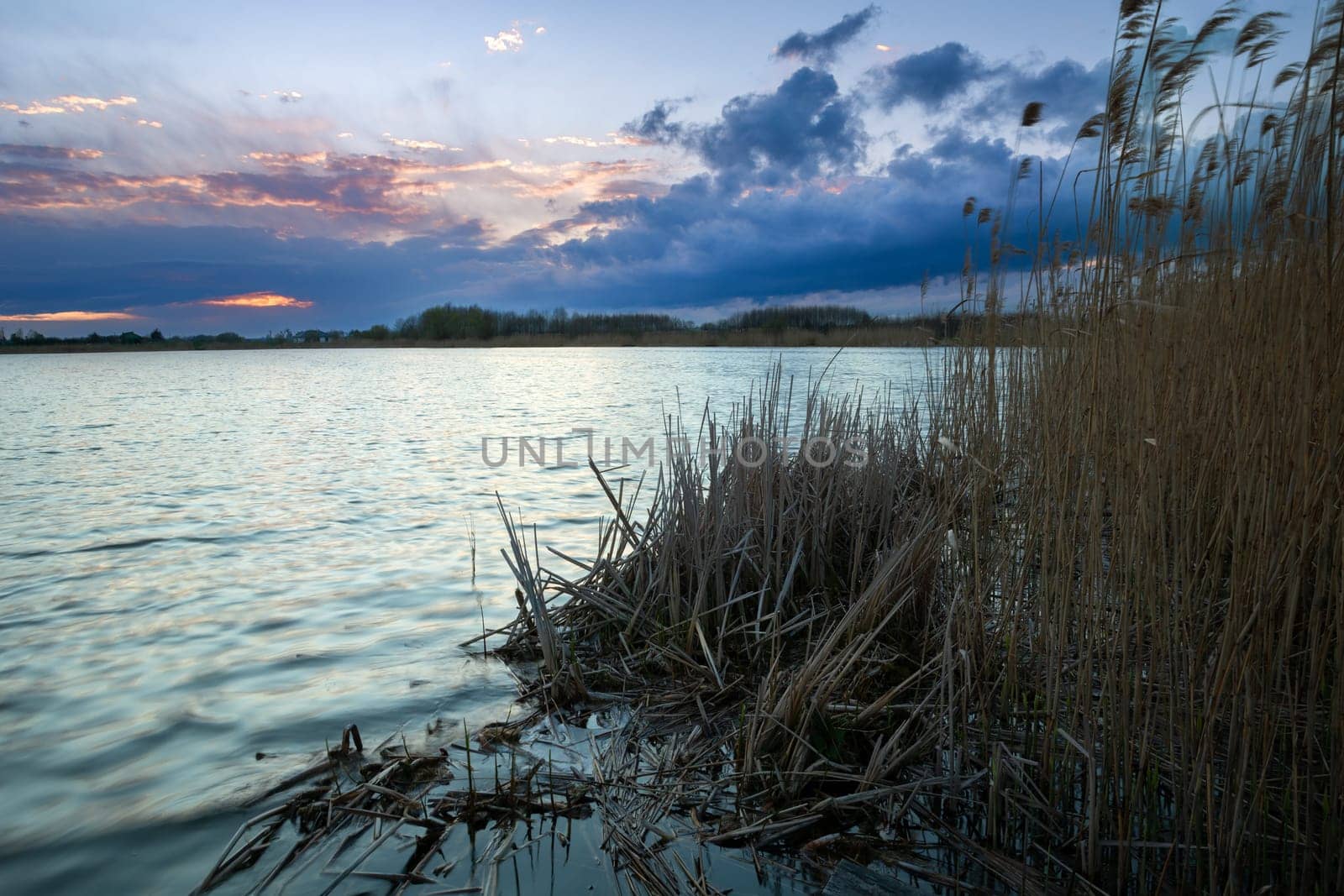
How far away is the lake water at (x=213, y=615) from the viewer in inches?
104

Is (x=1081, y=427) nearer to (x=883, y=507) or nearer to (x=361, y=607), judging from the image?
(x=883, y=507)

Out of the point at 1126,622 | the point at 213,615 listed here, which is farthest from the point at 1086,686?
the point at 213,615

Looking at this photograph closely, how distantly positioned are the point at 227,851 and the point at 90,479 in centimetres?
872

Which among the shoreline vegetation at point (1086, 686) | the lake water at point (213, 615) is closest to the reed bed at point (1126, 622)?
the shoreline vegetation at point (1086, 686)

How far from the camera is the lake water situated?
264 centimetres

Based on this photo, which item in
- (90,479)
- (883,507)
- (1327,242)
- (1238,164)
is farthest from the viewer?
(90,479)

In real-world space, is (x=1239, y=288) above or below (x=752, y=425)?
above

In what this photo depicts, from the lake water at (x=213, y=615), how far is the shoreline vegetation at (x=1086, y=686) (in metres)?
0.55

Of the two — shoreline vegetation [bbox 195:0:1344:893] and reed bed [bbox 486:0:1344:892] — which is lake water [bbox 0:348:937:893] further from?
reed bed [bbox 486:0:1344:892]

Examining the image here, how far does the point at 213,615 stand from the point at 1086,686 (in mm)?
4861

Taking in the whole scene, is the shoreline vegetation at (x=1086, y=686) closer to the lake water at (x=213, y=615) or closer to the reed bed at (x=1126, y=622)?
the reed bed at (x=1126, y=622)

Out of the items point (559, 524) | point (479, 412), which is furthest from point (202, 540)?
point (479, 412)

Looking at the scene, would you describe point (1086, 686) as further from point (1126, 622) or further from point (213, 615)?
point (213, 615)

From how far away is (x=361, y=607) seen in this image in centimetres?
477
